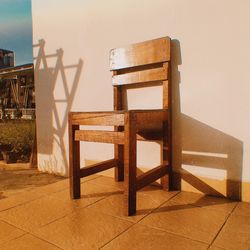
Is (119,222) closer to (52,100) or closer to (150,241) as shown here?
(150,241)

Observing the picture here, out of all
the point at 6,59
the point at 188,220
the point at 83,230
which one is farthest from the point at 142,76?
the point at 6,59

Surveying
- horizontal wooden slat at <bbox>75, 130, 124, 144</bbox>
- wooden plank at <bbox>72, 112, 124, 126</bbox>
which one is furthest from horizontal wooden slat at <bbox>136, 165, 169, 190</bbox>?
wooden plank at <bbox>72, 112, 124, 126</bbox>

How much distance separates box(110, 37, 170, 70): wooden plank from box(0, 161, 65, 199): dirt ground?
1415 millimetres

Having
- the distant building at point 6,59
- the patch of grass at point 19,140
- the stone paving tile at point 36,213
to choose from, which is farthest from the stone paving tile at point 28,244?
the distant building at point 6,59

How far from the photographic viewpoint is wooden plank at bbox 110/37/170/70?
1.89 metres

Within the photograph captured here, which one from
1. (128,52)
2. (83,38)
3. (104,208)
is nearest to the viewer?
(104,208)

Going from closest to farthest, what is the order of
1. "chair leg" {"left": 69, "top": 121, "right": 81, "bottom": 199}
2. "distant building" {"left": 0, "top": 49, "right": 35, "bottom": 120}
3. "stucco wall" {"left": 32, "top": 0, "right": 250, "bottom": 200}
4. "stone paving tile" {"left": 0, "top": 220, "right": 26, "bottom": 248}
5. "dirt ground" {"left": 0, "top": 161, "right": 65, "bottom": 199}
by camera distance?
"stone paving tile" {"left": 0, "top": 220, "right": 26, "bottom": 248} → "stucco wall" {"left": 32, "top": 0, "right": 250, "bottom": 200} → "chair leg" {"left": 69, "top": 121, "right": 81, "bottom": 199} → "dirt ground" {"left": 0, "top": 161, "right": 65, "bottom": 199} → "distant building" {"left": 0, "top": 49, "right": 35, "bottom": 120}

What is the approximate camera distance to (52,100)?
279 cm

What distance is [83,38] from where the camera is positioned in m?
2.46

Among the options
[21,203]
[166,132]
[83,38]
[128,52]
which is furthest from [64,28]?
[21,203]

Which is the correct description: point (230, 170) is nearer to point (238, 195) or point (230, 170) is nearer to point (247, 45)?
point (238, 195)

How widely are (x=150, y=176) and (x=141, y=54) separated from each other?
1.01 meters

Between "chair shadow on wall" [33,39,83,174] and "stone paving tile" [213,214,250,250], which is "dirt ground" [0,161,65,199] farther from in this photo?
"stone paving tile" [213,214,250,250]

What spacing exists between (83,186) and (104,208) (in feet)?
1.78
